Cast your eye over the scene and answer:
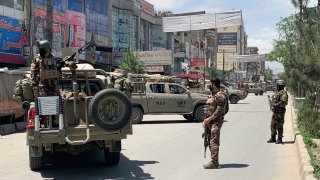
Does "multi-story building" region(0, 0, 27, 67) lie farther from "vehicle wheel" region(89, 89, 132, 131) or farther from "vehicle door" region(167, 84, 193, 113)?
"vehicle wheel" region(89, 89, 132, 131)

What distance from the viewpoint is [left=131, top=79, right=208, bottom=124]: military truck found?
19344 mm

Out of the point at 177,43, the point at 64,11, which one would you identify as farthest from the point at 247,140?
the point at 177,43

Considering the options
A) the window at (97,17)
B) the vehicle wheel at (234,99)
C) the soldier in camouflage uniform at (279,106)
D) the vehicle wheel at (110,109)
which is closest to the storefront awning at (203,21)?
the vehicle wheel at (234,99)

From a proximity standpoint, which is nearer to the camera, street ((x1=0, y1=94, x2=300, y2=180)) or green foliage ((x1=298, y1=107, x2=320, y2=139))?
street ((x1=0, y1=94, x2=300, y2=180))

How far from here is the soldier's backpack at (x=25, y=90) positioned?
814 centimetres

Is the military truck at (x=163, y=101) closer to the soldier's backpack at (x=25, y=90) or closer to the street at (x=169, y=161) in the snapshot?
the street at (x=169, y=161)

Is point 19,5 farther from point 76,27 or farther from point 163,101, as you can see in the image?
point 163,101

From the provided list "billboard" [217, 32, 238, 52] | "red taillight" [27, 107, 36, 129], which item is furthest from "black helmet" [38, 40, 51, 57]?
"billboard" [217, 32, 238, 52]

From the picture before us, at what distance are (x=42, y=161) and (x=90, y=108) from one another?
1.76 meters

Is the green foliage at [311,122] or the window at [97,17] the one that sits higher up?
the window at [97,17]

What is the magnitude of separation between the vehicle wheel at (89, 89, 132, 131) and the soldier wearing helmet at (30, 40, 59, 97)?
2.58 ft

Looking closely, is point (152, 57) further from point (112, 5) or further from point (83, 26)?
point (83, 26)

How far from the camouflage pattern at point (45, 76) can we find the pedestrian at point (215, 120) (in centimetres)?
290

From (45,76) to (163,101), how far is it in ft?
38.8
